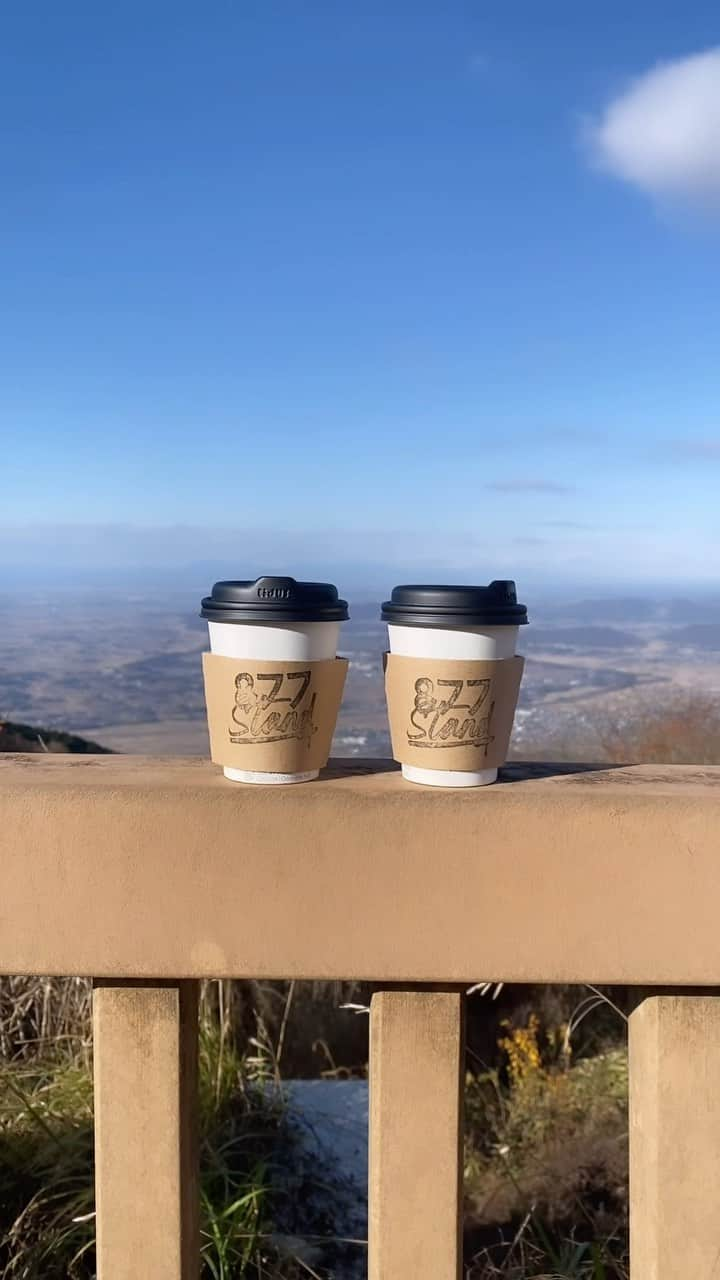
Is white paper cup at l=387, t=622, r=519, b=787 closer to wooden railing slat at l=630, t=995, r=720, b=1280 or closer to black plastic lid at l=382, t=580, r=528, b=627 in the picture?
black plastic lid at l=382, t=580, r=528, b=627

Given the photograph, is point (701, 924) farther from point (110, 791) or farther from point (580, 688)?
point (580, 688)

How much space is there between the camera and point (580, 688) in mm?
2547

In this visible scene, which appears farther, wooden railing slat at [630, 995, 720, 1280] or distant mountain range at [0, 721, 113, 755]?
distant mountain range at [0, 721, 113, 755]

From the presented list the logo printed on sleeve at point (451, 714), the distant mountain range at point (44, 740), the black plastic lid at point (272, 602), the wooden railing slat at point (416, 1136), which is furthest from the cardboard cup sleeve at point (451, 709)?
the distant mountain range at point (44, 740)

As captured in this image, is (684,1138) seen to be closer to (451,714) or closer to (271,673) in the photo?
(451,714)

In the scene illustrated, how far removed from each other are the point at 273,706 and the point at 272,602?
107 mm

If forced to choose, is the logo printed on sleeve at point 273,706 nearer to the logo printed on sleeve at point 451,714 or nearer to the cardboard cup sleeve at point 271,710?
the cardboard cup sleeve at point 271,710

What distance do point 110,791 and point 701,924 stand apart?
62 cm

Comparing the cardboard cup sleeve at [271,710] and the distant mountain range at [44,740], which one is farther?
the distant mountain range at [44,740]

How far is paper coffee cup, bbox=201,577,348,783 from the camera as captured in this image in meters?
0.88

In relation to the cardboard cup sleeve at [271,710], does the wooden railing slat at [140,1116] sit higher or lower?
lower

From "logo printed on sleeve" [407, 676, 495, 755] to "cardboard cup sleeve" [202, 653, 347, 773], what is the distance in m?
0.10

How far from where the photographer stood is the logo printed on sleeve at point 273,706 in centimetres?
88

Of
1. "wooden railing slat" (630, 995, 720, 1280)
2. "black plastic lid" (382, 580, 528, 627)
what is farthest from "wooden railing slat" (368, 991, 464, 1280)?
"black plastic lid" (382, 580, 528, 627)
